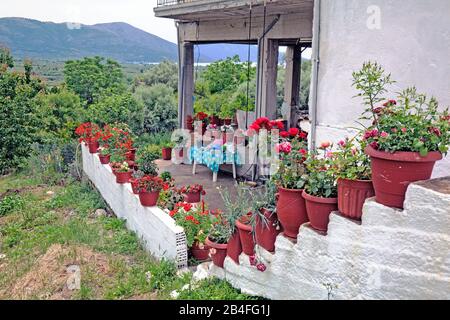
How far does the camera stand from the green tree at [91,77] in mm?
20125

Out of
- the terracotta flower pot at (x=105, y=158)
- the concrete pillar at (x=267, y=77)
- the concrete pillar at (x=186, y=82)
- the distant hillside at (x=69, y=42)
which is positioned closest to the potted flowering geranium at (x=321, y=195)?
the concrete pillar at (x=267, y=77)

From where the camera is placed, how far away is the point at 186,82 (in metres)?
10.7

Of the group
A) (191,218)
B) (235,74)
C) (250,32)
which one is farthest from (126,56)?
(191,218)

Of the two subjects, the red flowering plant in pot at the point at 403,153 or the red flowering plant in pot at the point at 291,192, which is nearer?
the red flowering plant in pot at the point at 403,153

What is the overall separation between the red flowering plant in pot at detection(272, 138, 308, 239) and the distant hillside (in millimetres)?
39618

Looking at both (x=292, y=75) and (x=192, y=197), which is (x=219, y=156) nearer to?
(x=192, y=197)

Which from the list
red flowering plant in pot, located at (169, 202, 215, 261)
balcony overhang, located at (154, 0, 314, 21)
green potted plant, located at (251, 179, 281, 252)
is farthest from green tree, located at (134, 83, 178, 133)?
green potted plant, located at (251, 179, 281, 252)

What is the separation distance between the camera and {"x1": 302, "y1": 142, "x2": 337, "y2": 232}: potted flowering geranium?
286 cm

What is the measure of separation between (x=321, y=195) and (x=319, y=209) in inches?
4.3

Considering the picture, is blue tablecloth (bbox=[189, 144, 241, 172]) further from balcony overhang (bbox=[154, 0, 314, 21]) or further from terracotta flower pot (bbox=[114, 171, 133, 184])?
balcony overhang (bbox=[154, 0, 314, 21])

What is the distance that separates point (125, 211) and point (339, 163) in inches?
179

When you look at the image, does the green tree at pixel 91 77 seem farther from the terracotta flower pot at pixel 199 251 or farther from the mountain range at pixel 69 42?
the mountain range at pixel 69 42

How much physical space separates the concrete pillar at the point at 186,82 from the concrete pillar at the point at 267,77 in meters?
2.78

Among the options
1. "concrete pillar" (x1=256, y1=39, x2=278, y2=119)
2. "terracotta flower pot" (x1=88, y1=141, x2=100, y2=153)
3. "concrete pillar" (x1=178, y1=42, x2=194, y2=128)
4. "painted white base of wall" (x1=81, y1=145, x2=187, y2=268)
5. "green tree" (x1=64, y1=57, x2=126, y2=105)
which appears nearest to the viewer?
"painted white base of wall" (x1=81, y1=145, x2=187, y2=268)
